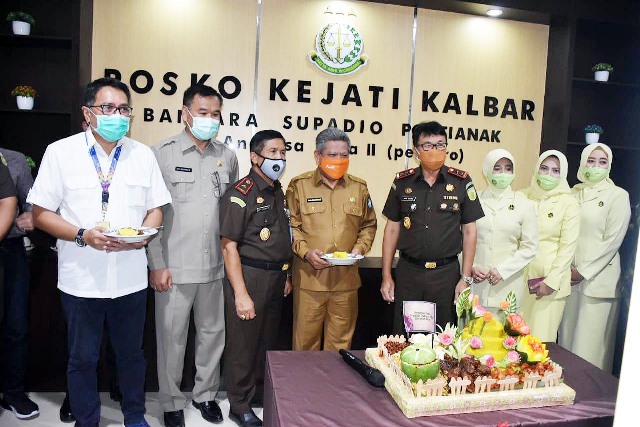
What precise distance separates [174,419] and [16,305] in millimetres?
1063

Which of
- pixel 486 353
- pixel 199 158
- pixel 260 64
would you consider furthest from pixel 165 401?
pixel 260 64

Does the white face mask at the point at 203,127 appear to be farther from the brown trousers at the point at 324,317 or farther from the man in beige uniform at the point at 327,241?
the brown trousers at the point at 324,317

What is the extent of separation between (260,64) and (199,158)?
5.62 feet

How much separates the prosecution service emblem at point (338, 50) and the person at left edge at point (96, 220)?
2.19 meters

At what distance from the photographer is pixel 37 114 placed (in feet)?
12.5

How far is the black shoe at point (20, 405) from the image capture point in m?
2.83

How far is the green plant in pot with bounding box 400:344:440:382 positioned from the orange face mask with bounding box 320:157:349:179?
1.39m

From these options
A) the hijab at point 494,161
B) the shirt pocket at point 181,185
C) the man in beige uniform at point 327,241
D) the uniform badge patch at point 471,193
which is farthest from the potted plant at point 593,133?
the shirt pocket at point 181,185

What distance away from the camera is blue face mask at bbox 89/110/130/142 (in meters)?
2.31

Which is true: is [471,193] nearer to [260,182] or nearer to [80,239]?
[260,182]

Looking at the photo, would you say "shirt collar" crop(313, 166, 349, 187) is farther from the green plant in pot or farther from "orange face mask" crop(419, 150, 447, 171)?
the green plant in pot

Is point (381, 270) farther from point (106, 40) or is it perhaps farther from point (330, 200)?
point (106, 40)

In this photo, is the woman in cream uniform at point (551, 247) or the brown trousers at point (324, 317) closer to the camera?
the brown trousers at point (324, 317)

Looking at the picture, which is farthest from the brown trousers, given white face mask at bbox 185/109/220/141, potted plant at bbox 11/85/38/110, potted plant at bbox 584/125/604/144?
potted plant at bbox 584/125/604/144
